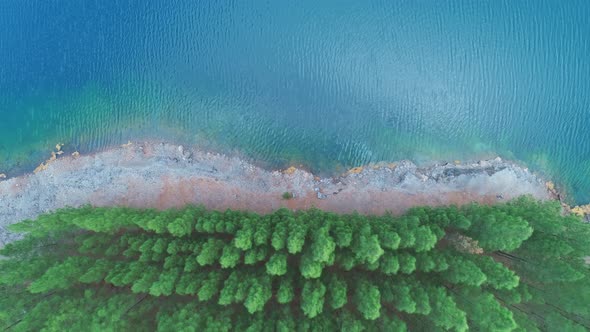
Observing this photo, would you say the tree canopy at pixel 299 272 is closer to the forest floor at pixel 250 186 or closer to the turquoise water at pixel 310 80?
the forest floor at pixel 250 186

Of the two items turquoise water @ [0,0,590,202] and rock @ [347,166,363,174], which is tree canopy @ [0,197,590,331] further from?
turquoise water @ [0,0,590,202]

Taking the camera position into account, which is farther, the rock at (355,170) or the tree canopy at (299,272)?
the rock at (355,170)

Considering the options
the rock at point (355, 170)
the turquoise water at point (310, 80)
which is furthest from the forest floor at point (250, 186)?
the turquoise water at point (310, 80)

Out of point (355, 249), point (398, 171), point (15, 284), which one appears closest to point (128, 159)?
point (15, 284)

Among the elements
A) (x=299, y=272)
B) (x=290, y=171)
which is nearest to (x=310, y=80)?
(x=290, y=171)

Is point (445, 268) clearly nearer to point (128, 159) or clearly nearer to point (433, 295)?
point (433, 295)

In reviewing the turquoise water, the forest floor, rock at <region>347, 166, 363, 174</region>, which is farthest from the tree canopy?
the turquoise water
